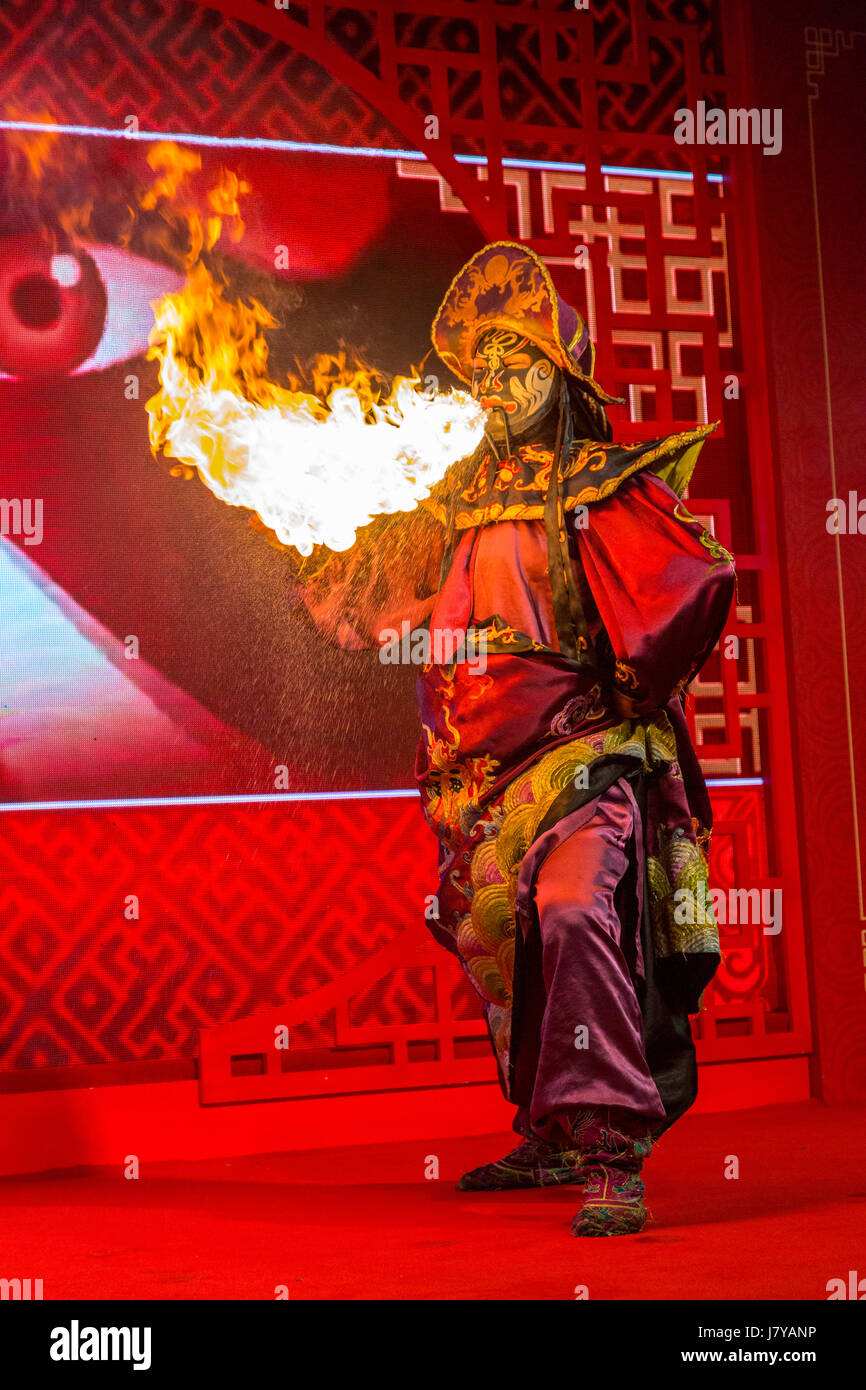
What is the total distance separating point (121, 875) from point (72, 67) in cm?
216

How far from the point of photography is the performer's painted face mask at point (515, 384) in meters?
3.10

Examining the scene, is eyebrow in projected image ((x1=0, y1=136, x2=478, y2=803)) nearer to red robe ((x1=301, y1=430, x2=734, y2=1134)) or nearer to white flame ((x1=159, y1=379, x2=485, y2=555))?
white flame ((x1=159, y1=379, x2=485, y2=555))

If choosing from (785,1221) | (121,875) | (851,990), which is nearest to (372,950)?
(121,875)

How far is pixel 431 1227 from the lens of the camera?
2.81 metres

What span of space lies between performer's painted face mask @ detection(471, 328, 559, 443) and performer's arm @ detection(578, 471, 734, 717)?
0.28 meters

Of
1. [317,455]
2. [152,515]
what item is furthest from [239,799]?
[317,455]

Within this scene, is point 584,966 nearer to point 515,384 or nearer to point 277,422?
point 515,384

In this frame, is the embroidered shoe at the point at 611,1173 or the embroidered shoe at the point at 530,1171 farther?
the embroidered shoe at the point at 530,1171

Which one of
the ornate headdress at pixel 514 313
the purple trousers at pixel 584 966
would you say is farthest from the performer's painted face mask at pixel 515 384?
the purple trousers at pixel 584 966

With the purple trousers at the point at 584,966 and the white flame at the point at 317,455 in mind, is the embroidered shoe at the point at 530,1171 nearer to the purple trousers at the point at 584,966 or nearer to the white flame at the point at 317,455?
the purple trousers at the point at 584,966

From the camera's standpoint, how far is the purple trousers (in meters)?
2.66

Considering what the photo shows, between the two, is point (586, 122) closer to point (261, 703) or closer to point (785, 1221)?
point (261, 703)

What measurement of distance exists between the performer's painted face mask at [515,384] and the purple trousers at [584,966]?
79 cm

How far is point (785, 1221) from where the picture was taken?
273 cm
